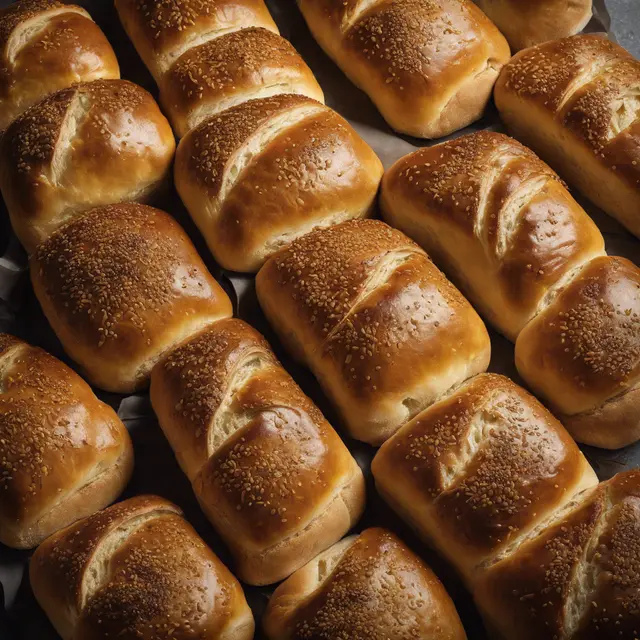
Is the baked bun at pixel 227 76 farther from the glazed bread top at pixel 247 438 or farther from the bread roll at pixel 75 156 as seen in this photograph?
the glazed bread top at pixel 247 438

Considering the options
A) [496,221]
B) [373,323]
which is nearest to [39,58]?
[373,323]

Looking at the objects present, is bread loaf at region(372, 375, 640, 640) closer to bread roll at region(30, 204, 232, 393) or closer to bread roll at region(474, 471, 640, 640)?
bread roll at region(474, 471, 640, 640)

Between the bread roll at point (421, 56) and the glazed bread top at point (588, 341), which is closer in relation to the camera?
the glazed bread top at point (588, 341)

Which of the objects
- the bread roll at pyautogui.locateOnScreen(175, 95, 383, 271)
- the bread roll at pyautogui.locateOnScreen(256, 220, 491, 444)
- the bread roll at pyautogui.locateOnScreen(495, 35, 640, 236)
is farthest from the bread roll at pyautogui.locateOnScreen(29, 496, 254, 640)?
the bread roll at pyautogui.locateOnScreen(495, 35, 640, 236)

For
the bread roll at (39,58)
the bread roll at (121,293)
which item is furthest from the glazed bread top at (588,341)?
the bread roll at (39,58)

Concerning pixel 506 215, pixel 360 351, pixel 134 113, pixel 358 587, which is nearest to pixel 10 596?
pixel 358 587
